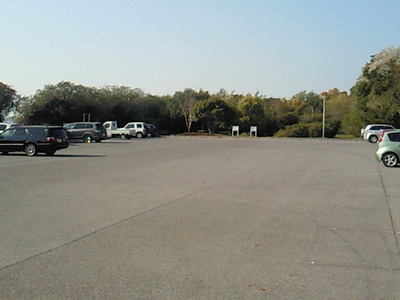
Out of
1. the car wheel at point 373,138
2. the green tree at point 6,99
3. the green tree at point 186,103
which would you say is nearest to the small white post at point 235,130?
the green tree at point 186,103

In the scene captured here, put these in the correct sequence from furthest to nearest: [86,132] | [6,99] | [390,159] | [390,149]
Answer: [6,99], [86,132], [390,159], [390,149]

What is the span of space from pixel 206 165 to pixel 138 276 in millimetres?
15432

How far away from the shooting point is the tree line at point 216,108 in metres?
58.8

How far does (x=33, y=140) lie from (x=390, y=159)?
1742 cm

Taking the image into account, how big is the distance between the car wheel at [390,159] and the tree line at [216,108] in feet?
129

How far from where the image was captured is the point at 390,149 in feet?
67.3

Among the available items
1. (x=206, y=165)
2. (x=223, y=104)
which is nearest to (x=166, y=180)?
(x=206, y=165)

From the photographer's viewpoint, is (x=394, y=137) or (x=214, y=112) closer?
(x=394, y=137)

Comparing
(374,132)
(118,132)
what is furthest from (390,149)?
(118,132)

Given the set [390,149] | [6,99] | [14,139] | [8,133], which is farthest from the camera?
[6,99]

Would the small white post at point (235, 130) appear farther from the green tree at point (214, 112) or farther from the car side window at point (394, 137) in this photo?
the car side window at point (394, 137)

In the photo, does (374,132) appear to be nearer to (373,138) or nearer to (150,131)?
(373,138)

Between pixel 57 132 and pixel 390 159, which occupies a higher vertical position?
pixel 57 132

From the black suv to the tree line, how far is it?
36.1 m
